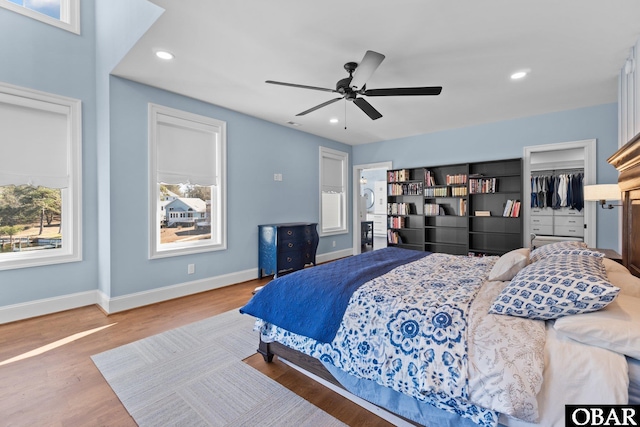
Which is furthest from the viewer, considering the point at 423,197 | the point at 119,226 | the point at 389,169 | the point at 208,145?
the point at 389,169

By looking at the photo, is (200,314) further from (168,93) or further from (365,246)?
(365,246)

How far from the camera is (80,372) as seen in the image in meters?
2.11

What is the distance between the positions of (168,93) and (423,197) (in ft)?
14.7

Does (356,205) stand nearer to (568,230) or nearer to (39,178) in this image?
(568,230)

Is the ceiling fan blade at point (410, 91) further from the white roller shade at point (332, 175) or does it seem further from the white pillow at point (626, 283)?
the white roller shade at point (332, 175)

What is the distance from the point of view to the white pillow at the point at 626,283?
161 cm

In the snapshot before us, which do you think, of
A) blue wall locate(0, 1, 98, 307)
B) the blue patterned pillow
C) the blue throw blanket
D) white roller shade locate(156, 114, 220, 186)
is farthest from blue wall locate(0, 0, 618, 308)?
the blue patterned pillow

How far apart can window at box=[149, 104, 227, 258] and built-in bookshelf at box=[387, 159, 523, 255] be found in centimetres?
340

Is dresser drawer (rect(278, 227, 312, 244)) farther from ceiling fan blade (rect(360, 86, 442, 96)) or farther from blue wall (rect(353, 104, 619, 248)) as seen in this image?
ceiling fan blade (rect(360, 86, 442, 96))

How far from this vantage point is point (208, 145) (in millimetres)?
4098

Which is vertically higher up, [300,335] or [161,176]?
[161,176]

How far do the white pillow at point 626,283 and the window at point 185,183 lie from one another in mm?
4047

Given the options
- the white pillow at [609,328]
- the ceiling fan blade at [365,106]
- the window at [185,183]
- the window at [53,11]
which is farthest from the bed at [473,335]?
the window at [53,11]

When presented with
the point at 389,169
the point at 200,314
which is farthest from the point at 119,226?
the point at 389,169
